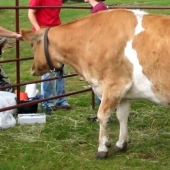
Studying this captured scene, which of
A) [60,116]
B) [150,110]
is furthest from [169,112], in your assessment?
[60,116]

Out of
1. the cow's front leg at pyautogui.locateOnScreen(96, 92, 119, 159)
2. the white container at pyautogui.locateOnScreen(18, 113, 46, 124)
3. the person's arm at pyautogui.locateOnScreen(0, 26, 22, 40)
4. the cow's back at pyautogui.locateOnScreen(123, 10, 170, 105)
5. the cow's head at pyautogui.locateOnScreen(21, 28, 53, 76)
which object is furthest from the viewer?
the white container at pyautogui.locateOnScreen(18, 113, 46, 124)

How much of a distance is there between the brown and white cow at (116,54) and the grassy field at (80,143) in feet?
0.95

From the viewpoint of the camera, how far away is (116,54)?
466 cm

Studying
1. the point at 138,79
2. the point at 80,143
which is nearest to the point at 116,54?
the point at 138,79

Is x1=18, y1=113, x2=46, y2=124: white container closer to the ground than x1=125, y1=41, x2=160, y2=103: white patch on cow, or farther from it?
closer to the ground

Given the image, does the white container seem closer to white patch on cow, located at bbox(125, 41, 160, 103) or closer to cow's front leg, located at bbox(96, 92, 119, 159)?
cow's front leg, located at bbox(96, 92, 119, 159)

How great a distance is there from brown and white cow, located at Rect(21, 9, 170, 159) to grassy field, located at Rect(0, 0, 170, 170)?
0.95 ft

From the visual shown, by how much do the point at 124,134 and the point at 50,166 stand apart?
0.89 metres

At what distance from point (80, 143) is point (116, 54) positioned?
1299mm

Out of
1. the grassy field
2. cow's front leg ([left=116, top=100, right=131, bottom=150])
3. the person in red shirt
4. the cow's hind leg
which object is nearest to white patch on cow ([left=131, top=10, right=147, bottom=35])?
the cow's hind leg

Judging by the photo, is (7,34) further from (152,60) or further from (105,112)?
(152,60)

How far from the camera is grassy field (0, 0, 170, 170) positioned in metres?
4.90

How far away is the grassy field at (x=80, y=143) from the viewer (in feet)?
16.1

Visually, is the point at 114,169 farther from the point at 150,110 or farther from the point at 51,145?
the point at 150,110
